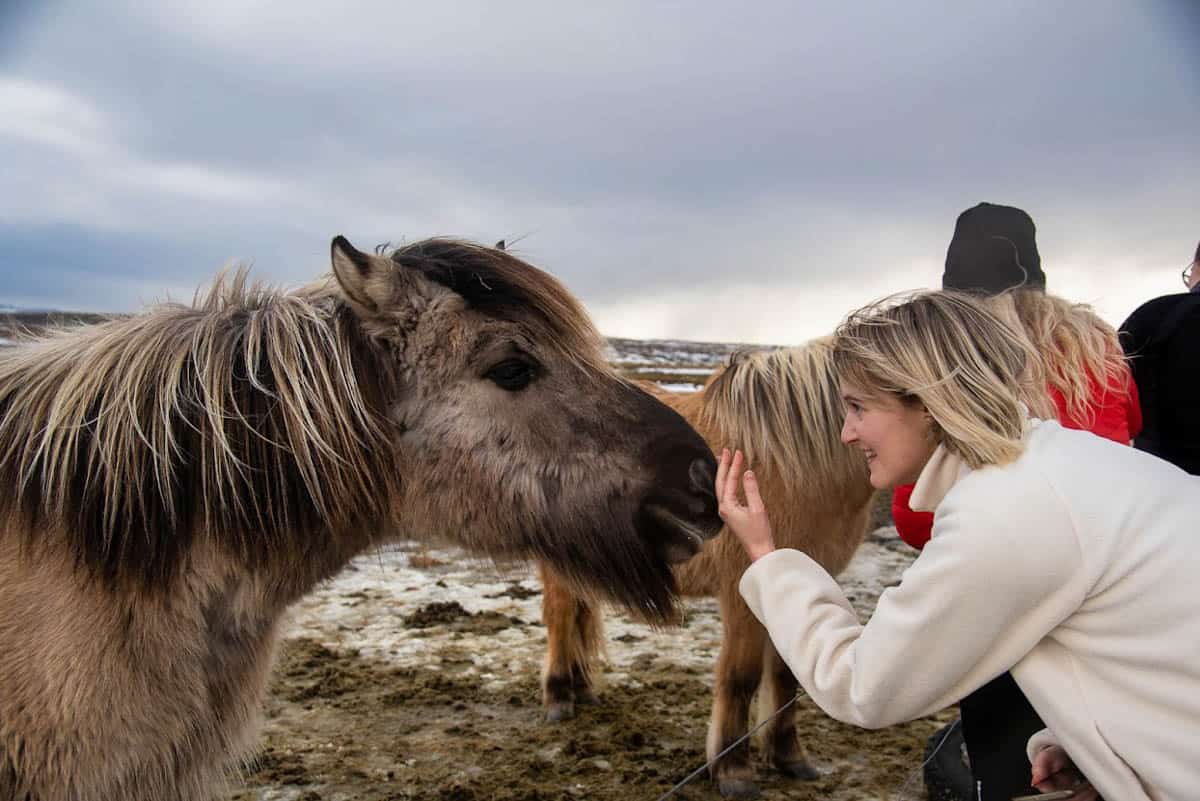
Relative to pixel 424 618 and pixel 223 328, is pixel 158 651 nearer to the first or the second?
pixel 223 328

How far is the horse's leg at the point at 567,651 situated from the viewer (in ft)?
16.4

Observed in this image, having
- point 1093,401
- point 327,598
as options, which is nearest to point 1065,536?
point 1093,401

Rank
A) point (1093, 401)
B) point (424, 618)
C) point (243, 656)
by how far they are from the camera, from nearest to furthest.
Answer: point (243, 656) < point (1093, 401) < point (424, 618)

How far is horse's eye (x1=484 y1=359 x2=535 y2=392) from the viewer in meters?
2.36

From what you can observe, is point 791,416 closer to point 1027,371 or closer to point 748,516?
point 748,516

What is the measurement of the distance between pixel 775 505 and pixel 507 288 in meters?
2.27

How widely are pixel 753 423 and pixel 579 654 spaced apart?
1.93 meters

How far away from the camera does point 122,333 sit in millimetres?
2307

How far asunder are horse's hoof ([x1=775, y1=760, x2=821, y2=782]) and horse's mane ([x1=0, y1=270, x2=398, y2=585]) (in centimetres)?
298

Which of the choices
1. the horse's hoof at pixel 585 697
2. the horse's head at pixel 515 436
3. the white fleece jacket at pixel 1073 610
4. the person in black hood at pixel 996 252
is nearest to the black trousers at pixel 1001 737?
the white fleece jacket at pixel 1073 610

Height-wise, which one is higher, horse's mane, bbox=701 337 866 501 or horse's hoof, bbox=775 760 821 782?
horse's mane, bbox=701 337 866 501

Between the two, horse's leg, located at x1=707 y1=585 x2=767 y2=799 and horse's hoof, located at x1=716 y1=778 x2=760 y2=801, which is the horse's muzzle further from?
horse's hoof, located at x1=716 y1=778 x2=760 y2=801

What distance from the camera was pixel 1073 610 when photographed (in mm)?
1652

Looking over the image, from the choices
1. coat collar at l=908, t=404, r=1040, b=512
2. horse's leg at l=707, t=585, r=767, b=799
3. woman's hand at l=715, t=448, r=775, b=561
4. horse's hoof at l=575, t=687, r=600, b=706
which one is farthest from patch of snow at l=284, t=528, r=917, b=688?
coat collar at l=908, t=404, r=1040, b=512
